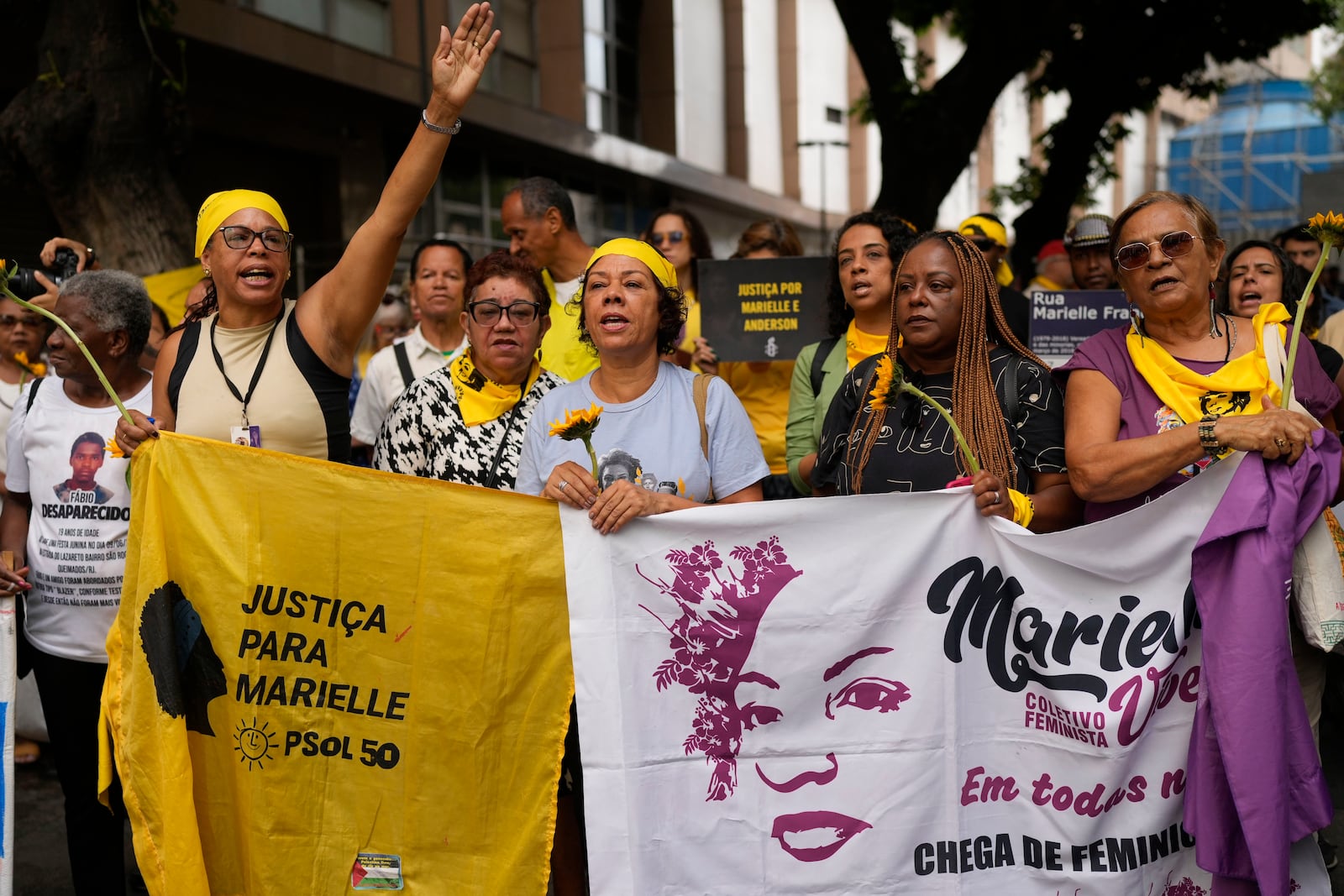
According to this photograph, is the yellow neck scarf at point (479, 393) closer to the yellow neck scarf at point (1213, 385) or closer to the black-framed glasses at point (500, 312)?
the black-framed glasses at point (500, 312)

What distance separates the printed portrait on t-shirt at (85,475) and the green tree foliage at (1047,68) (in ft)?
33.6

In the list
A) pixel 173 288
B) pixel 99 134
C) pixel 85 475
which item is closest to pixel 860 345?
pixel 85 475

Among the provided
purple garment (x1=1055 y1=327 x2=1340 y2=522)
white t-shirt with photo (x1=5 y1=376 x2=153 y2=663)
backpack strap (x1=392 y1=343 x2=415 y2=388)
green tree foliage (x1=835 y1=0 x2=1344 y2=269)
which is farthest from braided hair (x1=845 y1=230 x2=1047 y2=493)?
green tree foliage (x1=835 y1=0 x2=1344 y2=269)

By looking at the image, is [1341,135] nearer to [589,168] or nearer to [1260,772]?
[589,168]

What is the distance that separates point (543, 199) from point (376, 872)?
3.03 meters

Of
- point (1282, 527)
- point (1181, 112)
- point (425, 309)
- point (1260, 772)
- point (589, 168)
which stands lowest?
point (1260, 772)

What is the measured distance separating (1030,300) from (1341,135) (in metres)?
37.7

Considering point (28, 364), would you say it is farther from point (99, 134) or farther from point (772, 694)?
point (772, 694)

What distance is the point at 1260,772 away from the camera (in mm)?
3020

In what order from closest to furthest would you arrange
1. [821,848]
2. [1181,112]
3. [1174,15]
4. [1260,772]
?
[1260,772]
[821,848]
[1174,15]
[1181,112]

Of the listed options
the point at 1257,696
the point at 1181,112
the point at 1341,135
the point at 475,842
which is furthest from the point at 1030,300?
the point at 1181,112

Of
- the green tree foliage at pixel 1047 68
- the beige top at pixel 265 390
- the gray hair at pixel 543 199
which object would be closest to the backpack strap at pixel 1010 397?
the beige top at pixel 265 390

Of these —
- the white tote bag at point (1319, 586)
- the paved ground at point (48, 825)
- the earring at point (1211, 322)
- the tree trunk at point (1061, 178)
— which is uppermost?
the tree trunk at point (1061, 178)

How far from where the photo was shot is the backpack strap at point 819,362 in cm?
478
